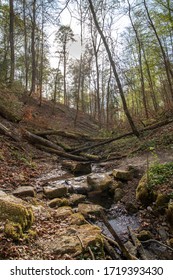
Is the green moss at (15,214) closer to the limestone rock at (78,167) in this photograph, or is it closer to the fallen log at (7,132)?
the limestone rock at (78,167)

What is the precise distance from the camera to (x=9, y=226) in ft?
11.6

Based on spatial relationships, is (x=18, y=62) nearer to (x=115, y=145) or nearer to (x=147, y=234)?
(x=115, y=145)

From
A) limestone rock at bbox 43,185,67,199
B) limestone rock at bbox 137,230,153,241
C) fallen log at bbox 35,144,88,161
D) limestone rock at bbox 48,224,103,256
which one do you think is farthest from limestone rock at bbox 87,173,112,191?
fallen log at bbox 35,144,88,161

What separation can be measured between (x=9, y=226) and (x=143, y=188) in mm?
4299

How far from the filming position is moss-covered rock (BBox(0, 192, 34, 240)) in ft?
11.5

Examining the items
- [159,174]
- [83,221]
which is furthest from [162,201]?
[83,221]

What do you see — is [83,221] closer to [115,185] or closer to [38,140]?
[115,185]

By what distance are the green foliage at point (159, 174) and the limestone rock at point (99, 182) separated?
1.73m

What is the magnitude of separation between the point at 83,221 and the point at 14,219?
5.77 feet

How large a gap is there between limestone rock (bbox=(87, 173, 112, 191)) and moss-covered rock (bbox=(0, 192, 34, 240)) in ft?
12.9

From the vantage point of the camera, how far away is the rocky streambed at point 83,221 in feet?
11.6

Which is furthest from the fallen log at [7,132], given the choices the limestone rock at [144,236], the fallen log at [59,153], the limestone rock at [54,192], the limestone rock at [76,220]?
the limestone rock at [144,236]

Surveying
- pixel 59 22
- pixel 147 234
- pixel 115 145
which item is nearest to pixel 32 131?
pixel 115 145

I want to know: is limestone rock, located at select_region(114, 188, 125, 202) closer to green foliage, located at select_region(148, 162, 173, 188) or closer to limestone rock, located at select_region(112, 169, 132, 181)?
limestone rock, located at select_region(112, 169, 132, 181)
